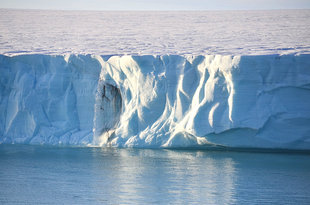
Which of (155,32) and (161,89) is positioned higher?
(155,32)

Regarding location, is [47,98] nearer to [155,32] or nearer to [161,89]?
[161,89]

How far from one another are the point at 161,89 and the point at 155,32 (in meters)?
4.04

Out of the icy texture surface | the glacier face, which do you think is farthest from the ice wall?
the icy texture surface

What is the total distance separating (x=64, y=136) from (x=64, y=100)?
75cm

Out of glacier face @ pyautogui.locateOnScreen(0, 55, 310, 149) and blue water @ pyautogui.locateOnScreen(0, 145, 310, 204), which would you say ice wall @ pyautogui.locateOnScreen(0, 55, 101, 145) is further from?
blue water @ pyautogui.locateOnScreen(0, 145, 310, 204)

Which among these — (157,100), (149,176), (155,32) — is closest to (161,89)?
(157,100)

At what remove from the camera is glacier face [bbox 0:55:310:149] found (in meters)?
9.73

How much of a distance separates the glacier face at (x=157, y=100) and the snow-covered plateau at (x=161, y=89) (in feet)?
0.06

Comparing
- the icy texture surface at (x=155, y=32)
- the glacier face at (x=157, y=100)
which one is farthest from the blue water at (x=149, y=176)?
the icy texture surface at (x=155, y=32)

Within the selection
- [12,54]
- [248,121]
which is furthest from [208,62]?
[12,54]

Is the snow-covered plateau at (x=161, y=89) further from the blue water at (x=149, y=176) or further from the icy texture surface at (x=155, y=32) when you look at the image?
the blue water at (x=149, y=176)

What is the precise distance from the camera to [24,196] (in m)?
7.49

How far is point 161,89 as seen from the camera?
10.6 metres

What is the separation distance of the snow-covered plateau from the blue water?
A: 42 cm
